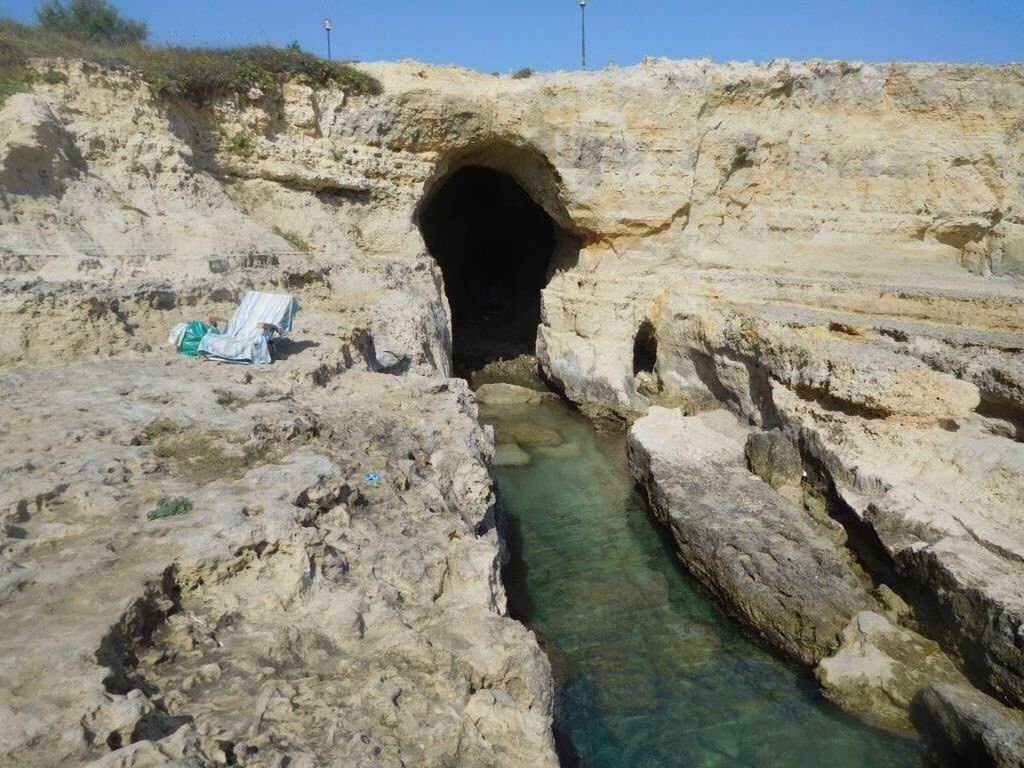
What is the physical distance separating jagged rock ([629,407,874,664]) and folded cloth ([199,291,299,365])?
496 cm

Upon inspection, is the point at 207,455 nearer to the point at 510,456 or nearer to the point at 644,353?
the point at 510,456

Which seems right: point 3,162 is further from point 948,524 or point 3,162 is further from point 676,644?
point 948,524

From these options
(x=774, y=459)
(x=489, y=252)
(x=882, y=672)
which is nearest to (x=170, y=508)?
(x=882, y=672)

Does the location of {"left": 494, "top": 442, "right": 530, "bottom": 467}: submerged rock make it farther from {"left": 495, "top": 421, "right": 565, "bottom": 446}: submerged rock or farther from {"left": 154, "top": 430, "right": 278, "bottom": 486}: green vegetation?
{"left": 154, "top": 430, "right": 278, "bottom": 486}: green vegetation

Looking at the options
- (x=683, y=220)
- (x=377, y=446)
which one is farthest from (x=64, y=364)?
(x=683, y=220)

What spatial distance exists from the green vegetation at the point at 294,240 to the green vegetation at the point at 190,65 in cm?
241

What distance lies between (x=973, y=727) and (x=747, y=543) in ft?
8.70

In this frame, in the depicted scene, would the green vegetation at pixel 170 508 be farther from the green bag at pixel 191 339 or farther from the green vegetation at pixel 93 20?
the green vegetation at pixel 93 20

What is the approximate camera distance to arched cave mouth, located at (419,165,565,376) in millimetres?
18656

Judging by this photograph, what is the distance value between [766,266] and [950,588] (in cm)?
774

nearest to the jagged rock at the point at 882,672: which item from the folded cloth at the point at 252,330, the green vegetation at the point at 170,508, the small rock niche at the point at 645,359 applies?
the green vegetation at the point at 170,508

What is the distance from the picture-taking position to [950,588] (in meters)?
6.23

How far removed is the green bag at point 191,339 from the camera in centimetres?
715

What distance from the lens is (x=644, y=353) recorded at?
15.3 meters
